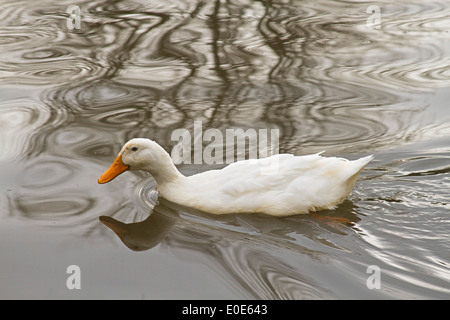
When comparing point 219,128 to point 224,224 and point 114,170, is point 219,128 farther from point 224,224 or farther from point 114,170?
point 224,224

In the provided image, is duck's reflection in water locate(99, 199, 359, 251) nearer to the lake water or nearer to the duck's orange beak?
the lake water

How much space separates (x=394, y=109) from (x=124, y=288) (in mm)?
4612

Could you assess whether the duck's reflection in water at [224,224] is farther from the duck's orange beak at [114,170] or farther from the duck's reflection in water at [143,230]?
the duck's orange beak at [114,170]

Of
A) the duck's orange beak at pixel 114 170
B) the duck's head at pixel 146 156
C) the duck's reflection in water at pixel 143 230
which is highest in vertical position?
the duck's head at pixel 146 156

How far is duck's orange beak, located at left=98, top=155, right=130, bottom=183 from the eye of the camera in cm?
629

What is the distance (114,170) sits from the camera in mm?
6328

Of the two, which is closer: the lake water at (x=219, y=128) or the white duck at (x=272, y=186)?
the lake water at (x=219, y=128)

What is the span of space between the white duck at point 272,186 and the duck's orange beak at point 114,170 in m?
0.43

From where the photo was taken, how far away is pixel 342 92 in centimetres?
852

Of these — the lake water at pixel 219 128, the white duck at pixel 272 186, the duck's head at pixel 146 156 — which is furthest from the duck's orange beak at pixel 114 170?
the white duck at pixel 272 186

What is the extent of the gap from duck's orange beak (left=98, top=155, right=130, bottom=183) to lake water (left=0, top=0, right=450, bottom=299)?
19 cm

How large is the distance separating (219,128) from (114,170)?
1752 millimetres

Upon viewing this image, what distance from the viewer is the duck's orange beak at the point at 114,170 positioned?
248 inches
